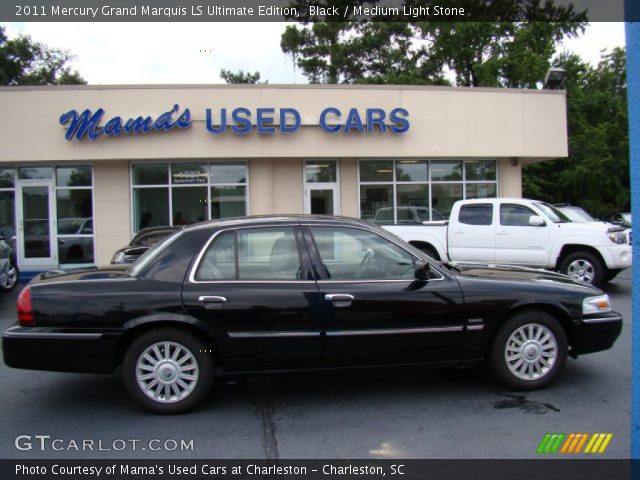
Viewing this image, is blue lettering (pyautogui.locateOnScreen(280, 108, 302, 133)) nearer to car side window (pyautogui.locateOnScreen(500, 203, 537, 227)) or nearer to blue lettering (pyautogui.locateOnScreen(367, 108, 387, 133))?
blue lettering (pyautogui.locateOnScreen(367, 108, 387, 133))

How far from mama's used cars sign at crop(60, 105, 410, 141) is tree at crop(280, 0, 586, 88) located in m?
16.5

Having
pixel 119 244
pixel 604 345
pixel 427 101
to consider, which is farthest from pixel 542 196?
pixel 604 345

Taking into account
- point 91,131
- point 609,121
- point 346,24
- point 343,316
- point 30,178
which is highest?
point 346,24

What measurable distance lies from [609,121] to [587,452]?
37915mm

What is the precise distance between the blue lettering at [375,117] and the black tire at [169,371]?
37.9ft

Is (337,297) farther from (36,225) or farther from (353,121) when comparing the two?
(36,225)

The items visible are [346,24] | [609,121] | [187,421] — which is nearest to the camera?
[187,421]

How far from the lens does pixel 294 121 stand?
15.0 metres

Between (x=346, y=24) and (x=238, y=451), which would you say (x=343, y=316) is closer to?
(x=238, y=451)

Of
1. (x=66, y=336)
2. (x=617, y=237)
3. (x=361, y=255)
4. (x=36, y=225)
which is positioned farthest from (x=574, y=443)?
(x=36, y=225)

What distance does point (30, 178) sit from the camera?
15523 mm

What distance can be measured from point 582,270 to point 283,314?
8223 mm

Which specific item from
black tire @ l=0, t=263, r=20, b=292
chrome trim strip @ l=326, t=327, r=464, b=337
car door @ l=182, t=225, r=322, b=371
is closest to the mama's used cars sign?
black tire @ l=0, t=263, r=20, b=292

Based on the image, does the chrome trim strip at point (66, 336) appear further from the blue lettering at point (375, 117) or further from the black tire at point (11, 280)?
the blue lettering at point (375, 117)
